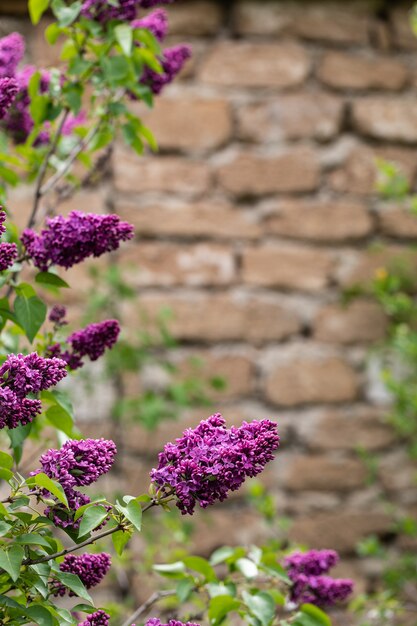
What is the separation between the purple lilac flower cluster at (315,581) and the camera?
1.30 m

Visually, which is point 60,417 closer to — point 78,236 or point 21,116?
point 78,236

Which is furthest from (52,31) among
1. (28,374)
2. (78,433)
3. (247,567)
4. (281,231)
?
(281,231)

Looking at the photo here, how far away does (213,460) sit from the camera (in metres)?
0.85

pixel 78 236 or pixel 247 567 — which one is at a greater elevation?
pixel 78 236

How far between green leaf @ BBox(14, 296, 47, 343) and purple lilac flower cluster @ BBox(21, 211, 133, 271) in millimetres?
84

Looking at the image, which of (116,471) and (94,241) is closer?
(94,241)

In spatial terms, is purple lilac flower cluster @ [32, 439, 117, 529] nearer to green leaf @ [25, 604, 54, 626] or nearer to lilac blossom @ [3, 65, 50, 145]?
green leaf @ [25, 604, 54, 626]

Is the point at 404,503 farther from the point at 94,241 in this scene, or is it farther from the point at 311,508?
the point at 94,241

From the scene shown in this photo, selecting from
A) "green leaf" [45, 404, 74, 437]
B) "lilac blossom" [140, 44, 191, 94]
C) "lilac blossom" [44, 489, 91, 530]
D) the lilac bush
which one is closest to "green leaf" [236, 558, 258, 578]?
the lilac bush

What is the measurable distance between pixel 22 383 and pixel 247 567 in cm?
59

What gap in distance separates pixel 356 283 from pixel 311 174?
0.38 meters

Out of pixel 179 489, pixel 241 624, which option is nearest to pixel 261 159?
pixel 241 624

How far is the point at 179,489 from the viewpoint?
0.86 meters

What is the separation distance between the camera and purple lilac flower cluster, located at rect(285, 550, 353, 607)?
1.30 meters
